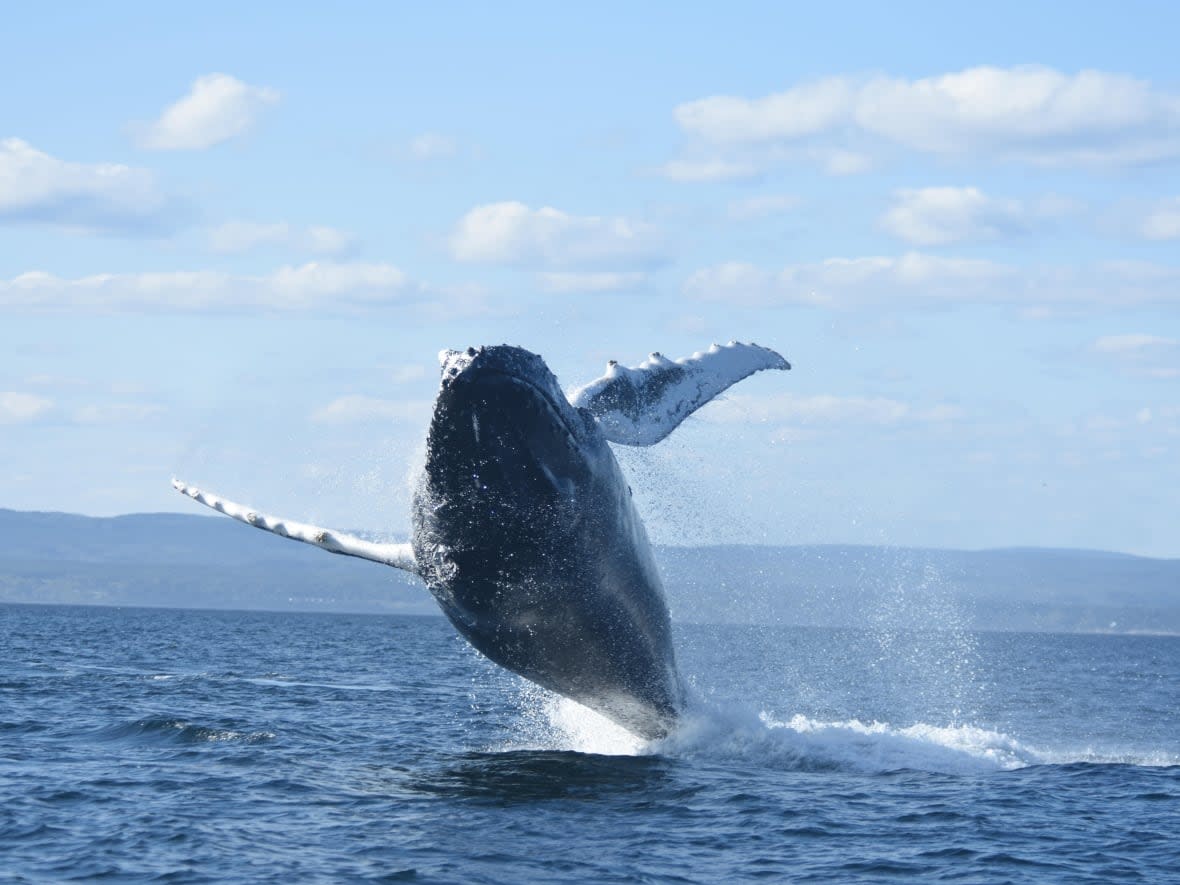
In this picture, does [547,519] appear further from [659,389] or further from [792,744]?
[792,744]

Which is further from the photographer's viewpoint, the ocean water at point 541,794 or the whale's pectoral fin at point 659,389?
the whale's pectoral fin at point 659,389

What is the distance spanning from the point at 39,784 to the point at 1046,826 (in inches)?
354

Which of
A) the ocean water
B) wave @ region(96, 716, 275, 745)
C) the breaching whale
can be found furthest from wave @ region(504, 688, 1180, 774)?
wave @ region(96, 716, 275, 745)

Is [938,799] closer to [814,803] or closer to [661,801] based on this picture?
[814,803]

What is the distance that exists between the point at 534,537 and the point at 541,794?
315 centimetres

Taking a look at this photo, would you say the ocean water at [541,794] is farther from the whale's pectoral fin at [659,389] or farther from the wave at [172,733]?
the whale's pectoral fin at [659,389]

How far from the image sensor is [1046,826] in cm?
1352

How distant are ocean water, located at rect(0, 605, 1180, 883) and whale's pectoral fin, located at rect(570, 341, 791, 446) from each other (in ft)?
10.4

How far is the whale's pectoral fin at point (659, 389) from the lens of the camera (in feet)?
41.4

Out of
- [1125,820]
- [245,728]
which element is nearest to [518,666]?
[1125,820]

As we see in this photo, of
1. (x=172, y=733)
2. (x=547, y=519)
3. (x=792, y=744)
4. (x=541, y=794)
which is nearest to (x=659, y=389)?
(x=547, y=519)

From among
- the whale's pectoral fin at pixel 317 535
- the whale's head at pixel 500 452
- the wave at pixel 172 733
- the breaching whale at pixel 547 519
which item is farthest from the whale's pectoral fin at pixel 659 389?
the wave at pixel 172 733

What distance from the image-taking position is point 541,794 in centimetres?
1366

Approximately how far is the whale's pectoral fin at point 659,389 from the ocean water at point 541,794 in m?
3.18
